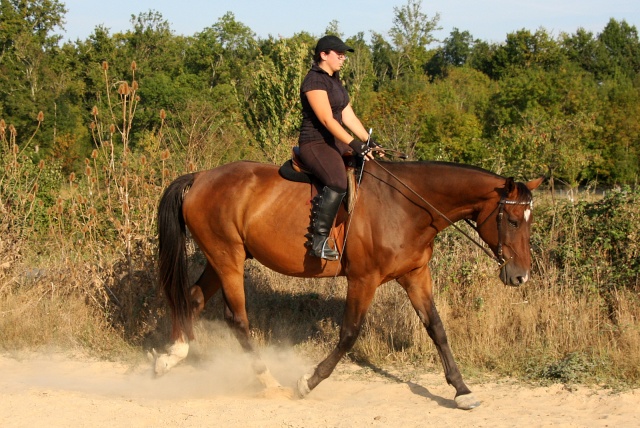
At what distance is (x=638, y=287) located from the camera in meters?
7.14

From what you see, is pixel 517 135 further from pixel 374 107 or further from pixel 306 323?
pixel 374 107

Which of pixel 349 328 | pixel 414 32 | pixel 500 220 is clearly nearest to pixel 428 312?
pixel 349 328

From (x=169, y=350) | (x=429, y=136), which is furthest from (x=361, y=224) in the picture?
(x=429, y=136)

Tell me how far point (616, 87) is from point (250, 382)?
41.9m

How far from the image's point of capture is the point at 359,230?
5.82 m

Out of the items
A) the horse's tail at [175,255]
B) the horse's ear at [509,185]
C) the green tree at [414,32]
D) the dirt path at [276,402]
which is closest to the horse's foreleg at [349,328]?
the dirt path at [276,402]

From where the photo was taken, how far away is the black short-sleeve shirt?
5.93 m

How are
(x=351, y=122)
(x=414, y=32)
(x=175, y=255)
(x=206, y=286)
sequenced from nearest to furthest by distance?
(x=351, y=122), (x=175, y=255), (x=206, y=286), (x=414, y=32)

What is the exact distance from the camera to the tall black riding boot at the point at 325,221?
5.74 m

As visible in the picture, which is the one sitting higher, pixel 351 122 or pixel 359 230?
pixel 351 122

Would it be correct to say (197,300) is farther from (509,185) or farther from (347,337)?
(509,185)

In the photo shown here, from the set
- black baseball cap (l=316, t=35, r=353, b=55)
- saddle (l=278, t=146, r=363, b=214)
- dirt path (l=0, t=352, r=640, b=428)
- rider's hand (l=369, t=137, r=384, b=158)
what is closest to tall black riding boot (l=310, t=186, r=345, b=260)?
saddle (l=278, t=146, r=363, b=214)

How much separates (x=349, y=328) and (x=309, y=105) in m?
2.00

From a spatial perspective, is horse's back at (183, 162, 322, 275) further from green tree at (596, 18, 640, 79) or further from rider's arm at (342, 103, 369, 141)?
green tree at (596, 18, 640, 79)
